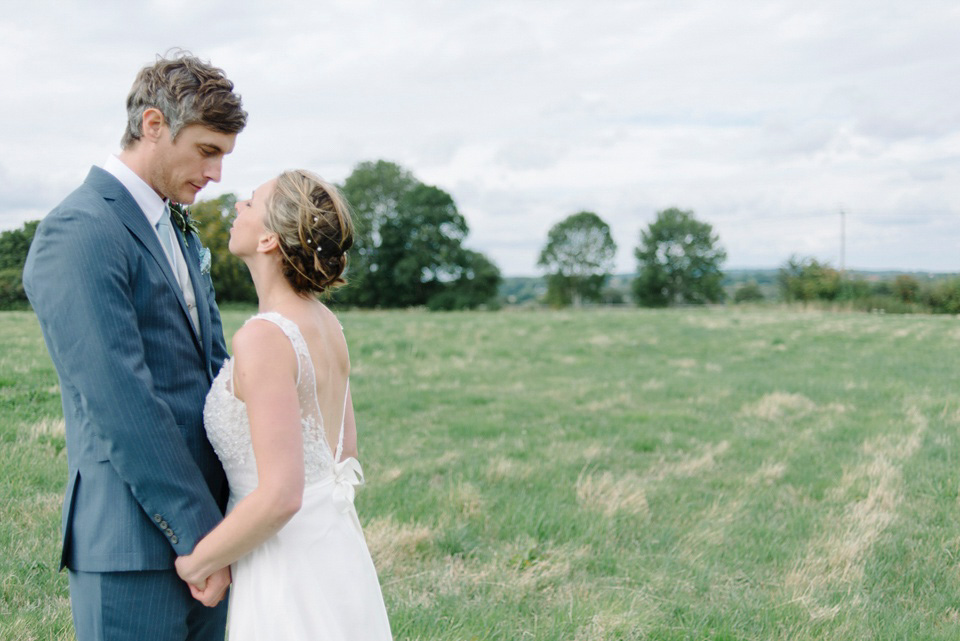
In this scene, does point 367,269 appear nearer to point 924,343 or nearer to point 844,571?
point 924,343

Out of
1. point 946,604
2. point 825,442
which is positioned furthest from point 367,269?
point 946,604

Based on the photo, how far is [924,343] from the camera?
67.1 feet

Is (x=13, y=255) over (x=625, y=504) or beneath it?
over

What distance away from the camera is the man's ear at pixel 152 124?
2.40 meters

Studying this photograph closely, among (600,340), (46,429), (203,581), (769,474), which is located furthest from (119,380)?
(600,340)

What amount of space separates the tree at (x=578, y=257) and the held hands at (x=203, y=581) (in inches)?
3298

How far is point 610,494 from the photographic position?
6578 mm

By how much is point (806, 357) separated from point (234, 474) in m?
17.2

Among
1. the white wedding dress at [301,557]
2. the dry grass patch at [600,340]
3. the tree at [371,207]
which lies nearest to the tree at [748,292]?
the tree at [371,207]

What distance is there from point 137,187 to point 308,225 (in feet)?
1.95

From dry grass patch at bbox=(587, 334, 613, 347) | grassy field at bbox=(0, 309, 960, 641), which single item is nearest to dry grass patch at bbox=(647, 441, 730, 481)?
grassy field at bbox=(0, 309, 960, 641)

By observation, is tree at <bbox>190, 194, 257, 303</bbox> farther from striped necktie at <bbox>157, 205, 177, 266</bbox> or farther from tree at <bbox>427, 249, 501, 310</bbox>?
tree at <bbox>427, 249, 501, 310</bbox>

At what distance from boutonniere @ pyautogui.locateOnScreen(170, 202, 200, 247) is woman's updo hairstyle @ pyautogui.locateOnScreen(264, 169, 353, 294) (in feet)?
1.82

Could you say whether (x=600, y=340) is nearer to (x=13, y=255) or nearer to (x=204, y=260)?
(x=13, y=255)
